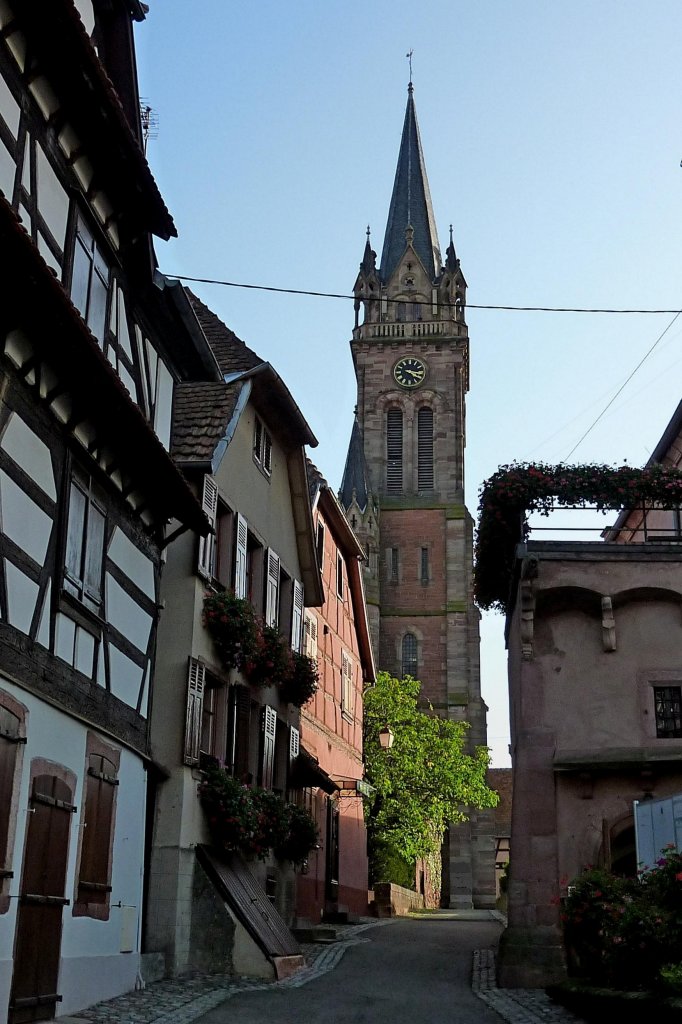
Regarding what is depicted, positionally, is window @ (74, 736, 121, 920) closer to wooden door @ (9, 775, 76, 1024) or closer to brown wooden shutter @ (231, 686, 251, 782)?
wooden door @ (9, 775, 76, 1024)

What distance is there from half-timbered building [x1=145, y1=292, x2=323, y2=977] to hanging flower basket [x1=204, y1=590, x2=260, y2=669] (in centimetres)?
13

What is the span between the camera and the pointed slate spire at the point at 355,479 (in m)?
64.5

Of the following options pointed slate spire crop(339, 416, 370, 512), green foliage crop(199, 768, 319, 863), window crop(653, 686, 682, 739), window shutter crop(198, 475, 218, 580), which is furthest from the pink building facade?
pointed slate spire crop(339, 416, 370, 512)

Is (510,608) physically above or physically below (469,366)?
below

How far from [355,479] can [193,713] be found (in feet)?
163

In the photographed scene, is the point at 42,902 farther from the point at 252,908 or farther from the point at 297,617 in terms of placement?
the point at 297,617

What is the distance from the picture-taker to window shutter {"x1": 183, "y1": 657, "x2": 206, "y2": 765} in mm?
15688

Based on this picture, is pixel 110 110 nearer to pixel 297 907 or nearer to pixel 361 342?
pixel 297 907

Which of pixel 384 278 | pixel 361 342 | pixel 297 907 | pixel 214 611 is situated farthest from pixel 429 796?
pixel 384 278

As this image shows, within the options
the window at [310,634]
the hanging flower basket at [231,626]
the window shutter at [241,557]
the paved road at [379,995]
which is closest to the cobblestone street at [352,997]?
the paved road at [379,995]

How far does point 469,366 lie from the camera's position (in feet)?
242

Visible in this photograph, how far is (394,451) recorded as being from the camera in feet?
224

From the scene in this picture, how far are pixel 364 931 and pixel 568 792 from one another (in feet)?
34.6

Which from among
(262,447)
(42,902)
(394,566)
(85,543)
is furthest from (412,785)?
(42,902)
